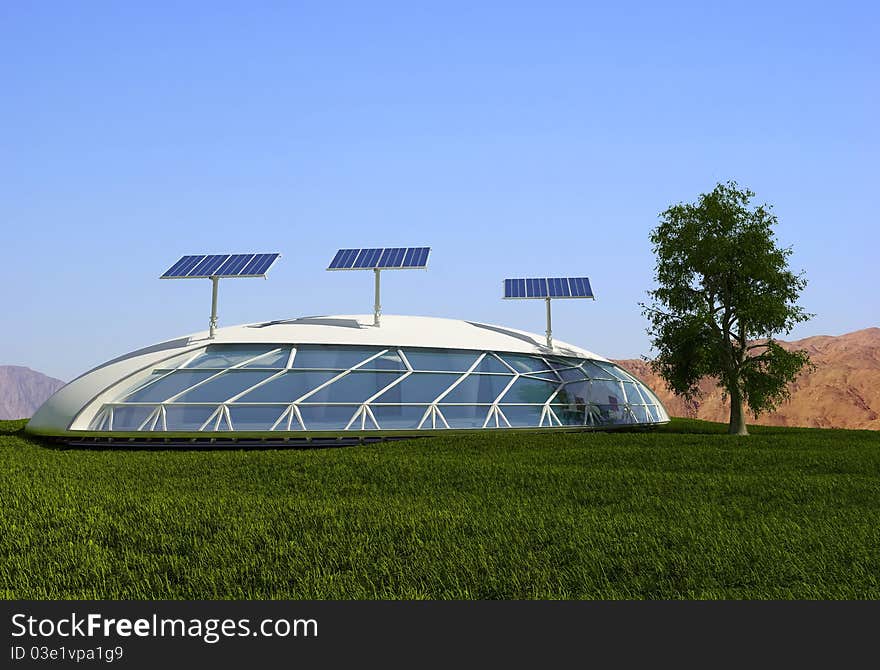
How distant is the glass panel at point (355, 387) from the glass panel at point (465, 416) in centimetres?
240

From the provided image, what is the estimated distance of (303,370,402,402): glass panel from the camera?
27.6 metres

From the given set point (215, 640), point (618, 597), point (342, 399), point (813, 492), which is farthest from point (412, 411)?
point (215, 640)

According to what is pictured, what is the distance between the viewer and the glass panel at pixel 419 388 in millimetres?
28250

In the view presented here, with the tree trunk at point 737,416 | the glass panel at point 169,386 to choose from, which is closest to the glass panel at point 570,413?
the tree trunk at point 737,416

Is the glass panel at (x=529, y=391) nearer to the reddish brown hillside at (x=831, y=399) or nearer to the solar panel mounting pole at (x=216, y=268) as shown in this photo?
the solar panel mounting pole at (x=216, y=268)

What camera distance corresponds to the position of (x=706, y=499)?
52.5 ft

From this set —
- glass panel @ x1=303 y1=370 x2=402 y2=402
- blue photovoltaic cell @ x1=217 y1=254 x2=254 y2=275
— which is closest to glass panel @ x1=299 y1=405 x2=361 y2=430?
glass panel @ x1=303 y1=370 x2=402 y2=402

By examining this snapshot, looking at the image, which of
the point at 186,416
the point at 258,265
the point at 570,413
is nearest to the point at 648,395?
the point at 570,413

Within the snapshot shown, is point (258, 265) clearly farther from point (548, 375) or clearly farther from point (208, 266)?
point (548, 375)

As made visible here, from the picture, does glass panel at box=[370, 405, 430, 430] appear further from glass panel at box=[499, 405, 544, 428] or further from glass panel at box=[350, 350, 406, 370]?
glass panel at box=[499, 405, 544, 428]

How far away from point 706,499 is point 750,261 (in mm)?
22776

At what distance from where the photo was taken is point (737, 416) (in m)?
35.3

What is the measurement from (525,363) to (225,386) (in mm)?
12421

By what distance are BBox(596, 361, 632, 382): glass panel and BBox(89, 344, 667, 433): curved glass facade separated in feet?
14.8
